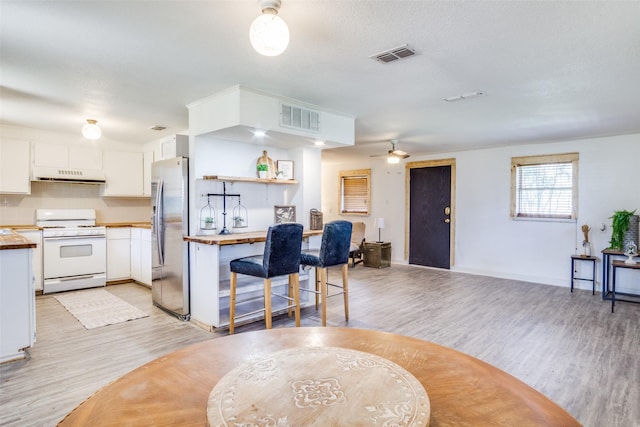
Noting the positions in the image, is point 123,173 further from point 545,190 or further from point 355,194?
point 545,190

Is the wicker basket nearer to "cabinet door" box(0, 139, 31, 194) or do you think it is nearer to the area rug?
the area rug

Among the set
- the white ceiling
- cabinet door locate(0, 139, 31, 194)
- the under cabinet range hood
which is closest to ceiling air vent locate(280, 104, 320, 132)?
the white ceiling

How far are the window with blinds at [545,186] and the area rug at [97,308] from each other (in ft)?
20.2

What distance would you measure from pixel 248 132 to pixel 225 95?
42cm

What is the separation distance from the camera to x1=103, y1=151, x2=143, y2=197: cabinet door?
591cm

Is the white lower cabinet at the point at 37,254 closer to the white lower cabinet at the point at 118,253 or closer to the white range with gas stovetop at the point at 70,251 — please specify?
the white range with gas stovetop at the point at 70,251

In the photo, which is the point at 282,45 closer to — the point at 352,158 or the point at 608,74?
the point at 608,74

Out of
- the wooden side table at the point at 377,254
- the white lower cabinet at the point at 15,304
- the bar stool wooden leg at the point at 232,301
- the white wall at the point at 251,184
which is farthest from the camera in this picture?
the wooden side table at the point at 377,254

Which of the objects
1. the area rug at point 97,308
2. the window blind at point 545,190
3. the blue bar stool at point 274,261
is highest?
the window blind at point 545,190

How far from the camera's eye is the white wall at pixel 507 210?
5.44 metres

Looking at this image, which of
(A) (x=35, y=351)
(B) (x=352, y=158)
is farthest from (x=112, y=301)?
(B) (x=352, y=158)

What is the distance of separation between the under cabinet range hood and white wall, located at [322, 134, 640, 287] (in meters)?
5.64

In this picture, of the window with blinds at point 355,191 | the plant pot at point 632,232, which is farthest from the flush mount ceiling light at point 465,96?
the window with blinds at point 355,191

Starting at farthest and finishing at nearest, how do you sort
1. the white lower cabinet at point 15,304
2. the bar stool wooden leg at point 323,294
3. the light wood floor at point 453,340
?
1. the bar stool wooden leg at point 323,294
2. the white lower cabinet at point 15,304
3. the light wood floor at point 453,340
